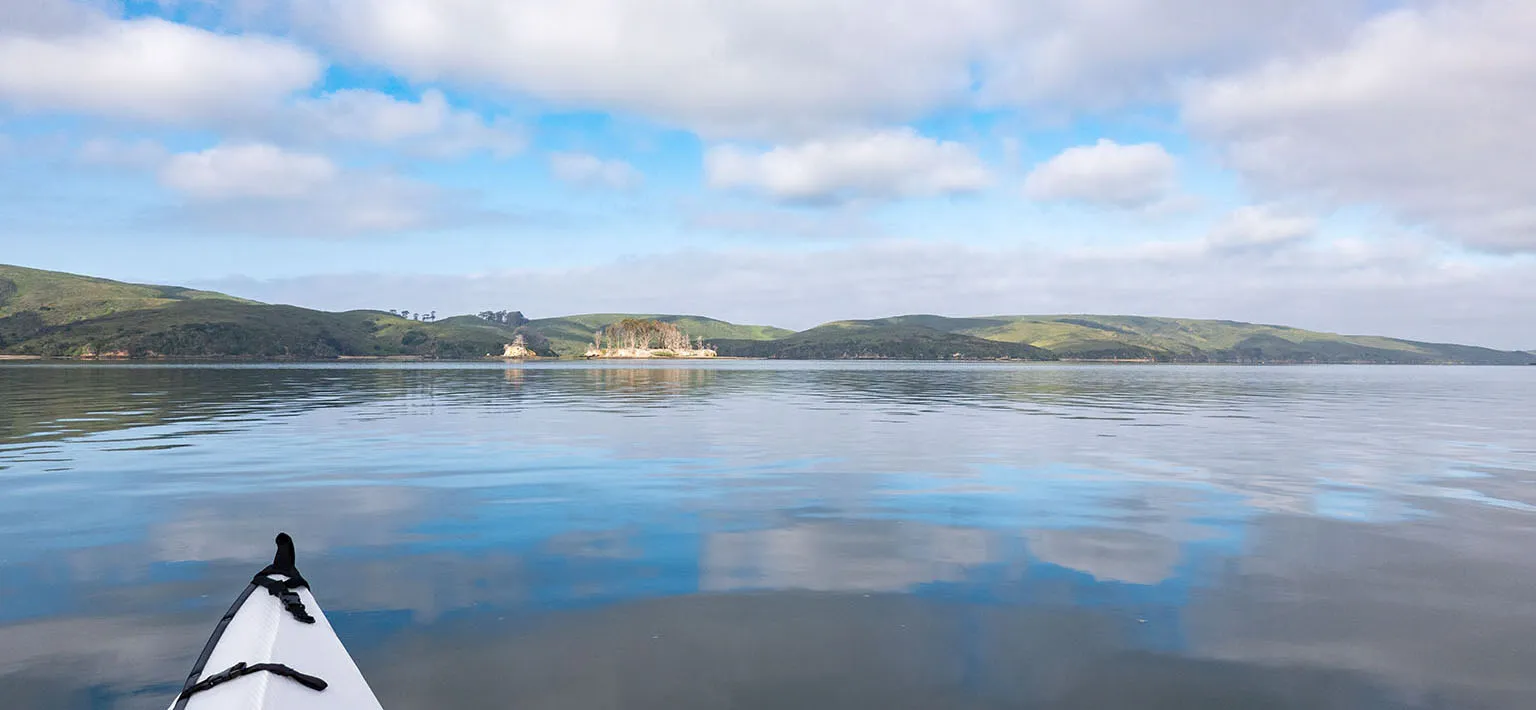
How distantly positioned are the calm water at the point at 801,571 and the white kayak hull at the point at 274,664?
3.87ft

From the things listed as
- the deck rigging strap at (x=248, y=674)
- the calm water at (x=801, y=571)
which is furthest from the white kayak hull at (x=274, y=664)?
the calm water at (x=801, y=571)

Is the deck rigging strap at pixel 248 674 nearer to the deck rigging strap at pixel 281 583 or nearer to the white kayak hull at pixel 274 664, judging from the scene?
the white kayak hull at pixel 274 664

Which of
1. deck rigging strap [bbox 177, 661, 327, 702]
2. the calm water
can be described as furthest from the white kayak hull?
the calm water

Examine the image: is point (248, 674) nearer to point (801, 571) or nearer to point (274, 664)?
point (274, 664)

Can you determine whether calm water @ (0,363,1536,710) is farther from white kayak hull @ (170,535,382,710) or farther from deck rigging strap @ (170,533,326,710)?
deck rigging strap @ (170,533,326,710)

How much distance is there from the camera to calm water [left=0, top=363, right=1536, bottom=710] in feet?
30.0

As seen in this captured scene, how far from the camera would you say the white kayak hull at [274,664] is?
6332mm

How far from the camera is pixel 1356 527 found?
17516 millimetres

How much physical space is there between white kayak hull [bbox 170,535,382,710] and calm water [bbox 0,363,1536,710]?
1179 millimetres

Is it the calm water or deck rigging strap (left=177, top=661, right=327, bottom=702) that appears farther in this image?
the calm water

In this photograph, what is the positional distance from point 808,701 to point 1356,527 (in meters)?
15.6

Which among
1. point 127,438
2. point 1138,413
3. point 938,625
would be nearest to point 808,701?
point 938,625

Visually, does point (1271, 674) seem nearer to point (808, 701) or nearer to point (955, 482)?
point (808, 701)

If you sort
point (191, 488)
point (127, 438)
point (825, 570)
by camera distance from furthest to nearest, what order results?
point (127, 438)
point (191, 488)
point (825, 570)
